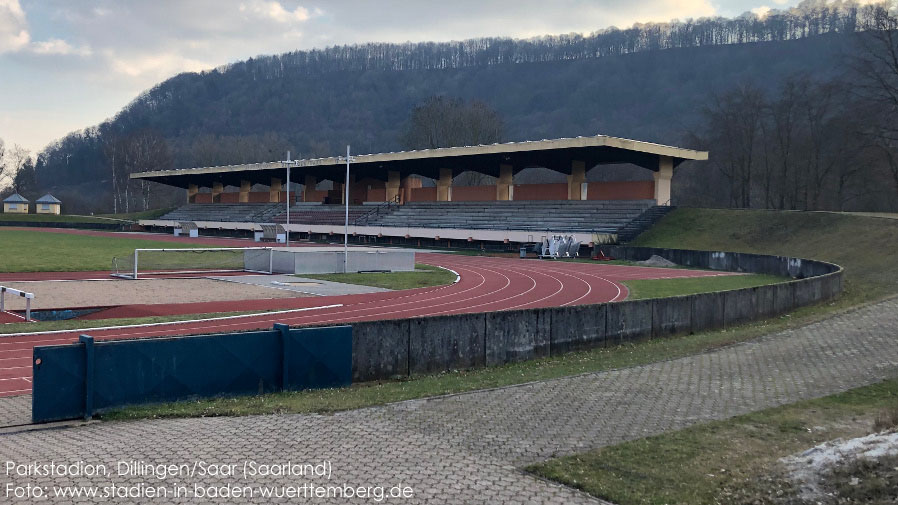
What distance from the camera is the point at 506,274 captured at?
37406 mm

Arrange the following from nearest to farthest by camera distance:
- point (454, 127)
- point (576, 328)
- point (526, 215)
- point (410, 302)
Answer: point (576, 328) → point (410, 302) → point (526, 215) → point (454, 127)

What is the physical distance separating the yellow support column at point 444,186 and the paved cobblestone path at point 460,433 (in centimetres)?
5897

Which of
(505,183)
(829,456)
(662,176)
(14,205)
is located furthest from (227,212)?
(829,456)

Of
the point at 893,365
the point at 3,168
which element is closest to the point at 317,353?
the point at 893,365

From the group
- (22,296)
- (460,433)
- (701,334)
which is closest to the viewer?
(460,433)

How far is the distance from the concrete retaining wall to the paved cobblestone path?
2232 millimetres

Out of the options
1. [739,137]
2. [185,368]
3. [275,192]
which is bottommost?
[185,368]

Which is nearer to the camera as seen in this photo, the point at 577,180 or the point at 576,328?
the point at 576,328

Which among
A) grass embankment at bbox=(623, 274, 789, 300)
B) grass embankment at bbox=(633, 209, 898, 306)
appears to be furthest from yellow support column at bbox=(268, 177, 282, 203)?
grass embankment at bbox=(623, 274, 789, 300)

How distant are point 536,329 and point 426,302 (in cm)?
968

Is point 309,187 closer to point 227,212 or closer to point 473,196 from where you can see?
point 227,212

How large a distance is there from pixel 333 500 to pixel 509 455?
2.48 meters

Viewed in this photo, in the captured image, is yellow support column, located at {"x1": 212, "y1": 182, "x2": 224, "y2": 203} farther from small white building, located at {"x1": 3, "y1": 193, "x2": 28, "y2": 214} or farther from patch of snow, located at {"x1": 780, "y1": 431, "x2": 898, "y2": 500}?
patch of snow, located at {"x1": 780, "y1": 431, "x2": 898, "y2": 500}

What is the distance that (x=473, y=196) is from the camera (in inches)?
2805
